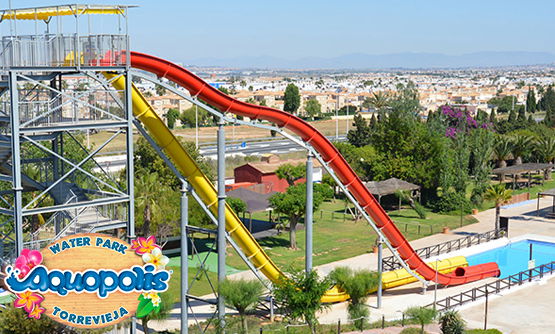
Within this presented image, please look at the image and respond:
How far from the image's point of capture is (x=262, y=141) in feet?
386

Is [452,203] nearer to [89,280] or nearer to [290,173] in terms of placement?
[290,173]

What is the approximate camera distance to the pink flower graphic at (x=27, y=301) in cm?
2214

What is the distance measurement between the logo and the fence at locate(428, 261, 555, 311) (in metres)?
14.8

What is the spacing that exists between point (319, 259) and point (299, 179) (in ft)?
63.3

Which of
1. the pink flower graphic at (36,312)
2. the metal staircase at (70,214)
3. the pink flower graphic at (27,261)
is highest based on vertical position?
the metal staircase at (70,214)

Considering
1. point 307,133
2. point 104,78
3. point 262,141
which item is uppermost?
point 104,78

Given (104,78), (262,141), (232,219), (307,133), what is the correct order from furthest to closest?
(262,141)
(307,133)
(232,219)
(104,78)

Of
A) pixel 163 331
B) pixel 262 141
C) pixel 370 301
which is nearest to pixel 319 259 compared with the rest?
pixel 370 301

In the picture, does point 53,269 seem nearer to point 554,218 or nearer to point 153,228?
point 153,228

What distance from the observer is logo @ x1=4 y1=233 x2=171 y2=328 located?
73.2 ft

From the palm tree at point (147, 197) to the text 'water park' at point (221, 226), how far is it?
8 centimetres

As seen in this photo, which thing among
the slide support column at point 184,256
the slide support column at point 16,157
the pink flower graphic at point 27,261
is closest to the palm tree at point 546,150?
the slide support column at point 184,256

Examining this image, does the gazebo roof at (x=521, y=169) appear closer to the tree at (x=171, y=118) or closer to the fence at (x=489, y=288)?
the fence at (x=489, y=288)

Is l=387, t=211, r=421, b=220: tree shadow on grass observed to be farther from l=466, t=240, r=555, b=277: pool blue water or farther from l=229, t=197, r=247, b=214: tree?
l=229, t=197, r=247, b=214: tree
